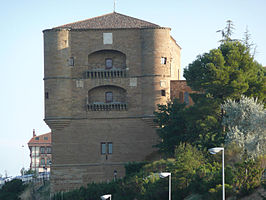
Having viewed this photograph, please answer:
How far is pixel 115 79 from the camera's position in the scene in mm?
70250

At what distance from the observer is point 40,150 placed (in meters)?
161

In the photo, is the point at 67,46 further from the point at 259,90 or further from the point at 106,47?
the point at 259,90

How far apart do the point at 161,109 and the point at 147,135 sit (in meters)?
4.36

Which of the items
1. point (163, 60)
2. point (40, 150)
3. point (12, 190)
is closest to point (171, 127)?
point (163, 60)

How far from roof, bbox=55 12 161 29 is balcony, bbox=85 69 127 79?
15.5 feet

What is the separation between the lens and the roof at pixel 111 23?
231 ft

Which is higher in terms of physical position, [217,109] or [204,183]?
[217,109]

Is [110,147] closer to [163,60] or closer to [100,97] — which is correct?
[100,97]

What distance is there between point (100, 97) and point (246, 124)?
20.5 m

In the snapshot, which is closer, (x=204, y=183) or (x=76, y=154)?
(x=204, y=183)

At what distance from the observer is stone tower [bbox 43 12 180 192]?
68.9 meters

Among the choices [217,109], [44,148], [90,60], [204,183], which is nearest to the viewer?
[204,183]

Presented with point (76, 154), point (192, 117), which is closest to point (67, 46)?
point (76, 154)

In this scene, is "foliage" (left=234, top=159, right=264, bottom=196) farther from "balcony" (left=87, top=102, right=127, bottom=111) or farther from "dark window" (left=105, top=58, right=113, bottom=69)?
"dark window" (left=105, top=58, right=113, bottom=69)
